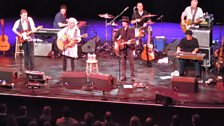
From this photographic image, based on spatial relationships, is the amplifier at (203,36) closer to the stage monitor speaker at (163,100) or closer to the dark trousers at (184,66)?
the dark trousers at (184,66)

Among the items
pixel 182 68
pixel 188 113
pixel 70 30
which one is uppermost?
pixel 70 30

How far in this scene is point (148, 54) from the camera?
18.9 meters

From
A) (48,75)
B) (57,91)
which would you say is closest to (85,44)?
(48,75)

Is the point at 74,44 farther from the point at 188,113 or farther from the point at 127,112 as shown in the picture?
the point at 188,113

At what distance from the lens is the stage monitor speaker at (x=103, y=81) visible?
15.2 meters

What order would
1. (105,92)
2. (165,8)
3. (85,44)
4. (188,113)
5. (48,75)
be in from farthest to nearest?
1. (165,8)
2. (85,44)
3. (48,75)
4. (105,92)
5. (188,113)

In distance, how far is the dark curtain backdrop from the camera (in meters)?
25.9

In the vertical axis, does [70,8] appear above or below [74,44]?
above

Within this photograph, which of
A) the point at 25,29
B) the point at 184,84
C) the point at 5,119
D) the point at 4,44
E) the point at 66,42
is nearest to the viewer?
the point at 5,119

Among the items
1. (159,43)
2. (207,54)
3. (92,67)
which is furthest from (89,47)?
(207,54)

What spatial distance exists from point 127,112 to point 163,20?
1329cm

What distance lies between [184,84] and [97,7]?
13.2m

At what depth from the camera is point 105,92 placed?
15.6 metres

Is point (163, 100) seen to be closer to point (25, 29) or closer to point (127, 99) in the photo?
point (127, 99)
